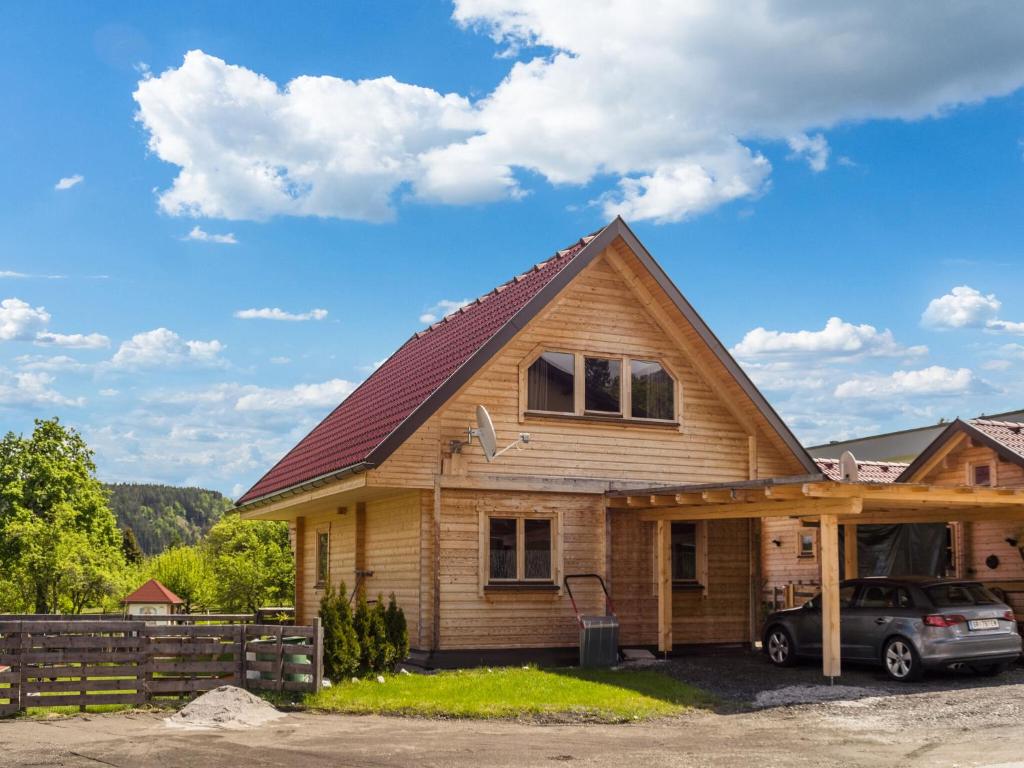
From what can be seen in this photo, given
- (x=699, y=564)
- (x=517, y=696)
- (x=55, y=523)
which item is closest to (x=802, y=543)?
(x=699, y=564)

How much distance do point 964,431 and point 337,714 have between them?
15.6 m

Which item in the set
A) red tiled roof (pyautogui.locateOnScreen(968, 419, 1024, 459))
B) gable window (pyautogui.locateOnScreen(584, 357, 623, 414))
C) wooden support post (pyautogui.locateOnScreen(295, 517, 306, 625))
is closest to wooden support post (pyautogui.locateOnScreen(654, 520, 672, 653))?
gable window (pyautogui.locateOnScreen(584, 357, 623, 414))

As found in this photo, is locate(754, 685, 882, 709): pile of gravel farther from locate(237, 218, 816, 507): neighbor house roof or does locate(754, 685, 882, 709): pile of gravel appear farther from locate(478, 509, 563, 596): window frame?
locate(237, 218, 816, 507): neighbor house roof

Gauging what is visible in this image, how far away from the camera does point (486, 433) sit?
1823cm

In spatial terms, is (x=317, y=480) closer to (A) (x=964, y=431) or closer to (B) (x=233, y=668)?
(B) (x=233, y=668)

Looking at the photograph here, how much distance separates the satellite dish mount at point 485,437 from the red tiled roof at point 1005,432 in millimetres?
10652

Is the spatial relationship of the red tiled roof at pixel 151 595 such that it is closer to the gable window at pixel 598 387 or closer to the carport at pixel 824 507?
the gable window at pixel 598 387

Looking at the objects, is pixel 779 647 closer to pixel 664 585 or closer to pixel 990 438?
pixel 664 585

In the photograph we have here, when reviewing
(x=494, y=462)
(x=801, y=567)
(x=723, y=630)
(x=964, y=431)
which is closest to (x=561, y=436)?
(x=494, y=462)

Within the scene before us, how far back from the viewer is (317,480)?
64.7 ft

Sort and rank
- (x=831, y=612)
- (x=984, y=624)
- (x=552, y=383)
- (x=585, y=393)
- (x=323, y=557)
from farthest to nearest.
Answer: (x=323, y=557)
(x=585, y=393)
(x=552, y=383)
(x=984, y=624)
(x=831, y=612)

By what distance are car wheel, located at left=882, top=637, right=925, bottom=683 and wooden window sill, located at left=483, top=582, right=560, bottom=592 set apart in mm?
5324

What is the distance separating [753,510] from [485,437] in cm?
421

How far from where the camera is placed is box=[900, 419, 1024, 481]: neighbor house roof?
23500 millimetres
